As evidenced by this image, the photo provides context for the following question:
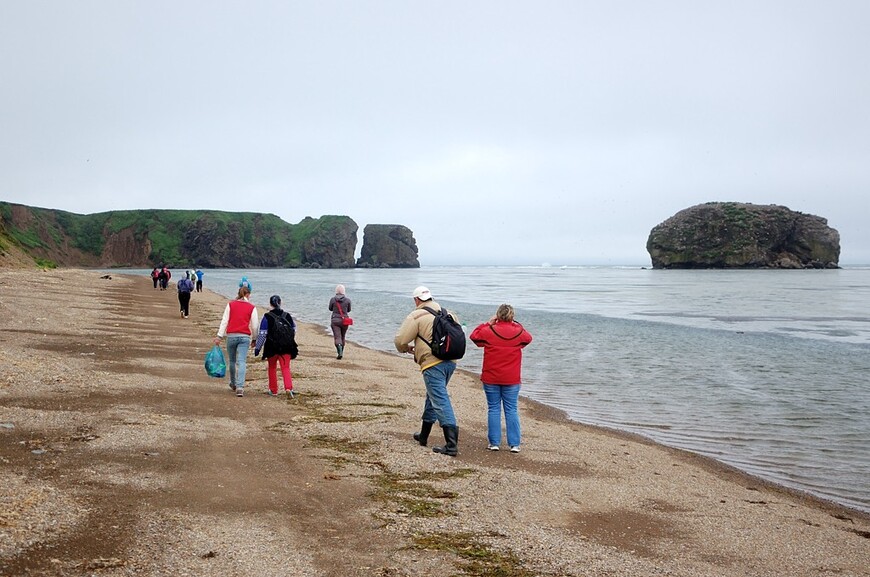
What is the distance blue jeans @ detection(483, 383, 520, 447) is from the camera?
986 centimetres

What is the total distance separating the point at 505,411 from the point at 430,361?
155cm

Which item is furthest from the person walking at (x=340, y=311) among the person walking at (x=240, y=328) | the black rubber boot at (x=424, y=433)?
the black rubber boot at (x=424, y=433)

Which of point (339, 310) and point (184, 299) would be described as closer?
point (339, 310)

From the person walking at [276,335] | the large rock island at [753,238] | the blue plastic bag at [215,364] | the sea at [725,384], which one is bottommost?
the sea at [725,384]

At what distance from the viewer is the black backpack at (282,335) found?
41.3 feet

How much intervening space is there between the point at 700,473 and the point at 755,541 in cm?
324

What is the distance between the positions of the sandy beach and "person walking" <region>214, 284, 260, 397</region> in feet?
1.88

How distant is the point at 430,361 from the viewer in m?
9.35

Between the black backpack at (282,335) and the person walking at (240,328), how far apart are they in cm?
37

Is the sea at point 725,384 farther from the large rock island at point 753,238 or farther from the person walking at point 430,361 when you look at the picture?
the large rock island at point 753,238

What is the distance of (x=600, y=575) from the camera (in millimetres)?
5652

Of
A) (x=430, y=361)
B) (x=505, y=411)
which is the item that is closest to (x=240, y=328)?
(x=430, y=361)

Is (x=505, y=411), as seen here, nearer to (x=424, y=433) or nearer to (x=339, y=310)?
(x=424, y=433)

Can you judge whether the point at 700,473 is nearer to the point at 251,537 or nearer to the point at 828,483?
the point at 828,483
